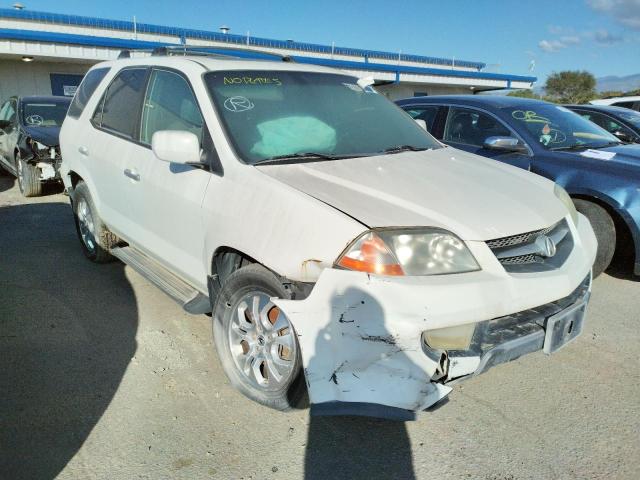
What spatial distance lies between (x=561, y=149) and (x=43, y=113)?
7.85m

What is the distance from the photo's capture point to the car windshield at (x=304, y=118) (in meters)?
2.91

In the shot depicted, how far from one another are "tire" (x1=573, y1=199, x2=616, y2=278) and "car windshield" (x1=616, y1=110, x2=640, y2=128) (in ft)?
13.2

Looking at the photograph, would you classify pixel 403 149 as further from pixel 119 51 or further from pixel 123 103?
pixel 119 51

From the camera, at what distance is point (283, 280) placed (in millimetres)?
2340

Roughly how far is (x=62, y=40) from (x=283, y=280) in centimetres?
1724

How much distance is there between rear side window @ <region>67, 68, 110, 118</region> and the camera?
14.5 ft

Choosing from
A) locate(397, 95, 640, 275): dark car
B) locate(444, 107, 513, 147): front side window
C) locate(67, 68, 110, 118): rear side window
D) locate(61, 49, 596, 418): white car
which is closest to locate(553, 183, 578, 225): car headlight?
locate(61, 49, 596, 418): white car

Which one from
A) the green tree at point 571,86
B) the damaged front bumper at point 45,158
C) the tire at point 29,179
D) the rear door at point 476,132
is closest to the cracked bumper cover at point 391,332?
the rear door at point 476,132

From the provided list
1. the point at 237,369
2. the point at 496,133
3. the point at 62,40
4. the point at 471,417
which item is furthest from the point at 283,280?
the point at 62,40

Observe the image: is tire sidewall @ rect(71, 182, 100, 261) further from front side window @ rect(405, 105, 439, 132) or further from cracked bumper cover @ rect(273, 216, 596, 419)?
front side window @ rect(405, 105, 439, 132)

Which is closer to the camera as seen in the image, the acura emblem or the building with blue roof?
the acura emblem

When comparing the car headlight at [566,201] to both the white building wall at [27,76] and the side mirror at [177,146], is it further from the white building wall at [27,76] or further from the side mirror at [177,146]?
the white building wall at [27,76]

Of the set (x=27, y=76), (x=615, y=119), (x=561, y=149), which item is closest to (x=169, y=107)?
(x=561, y=149)

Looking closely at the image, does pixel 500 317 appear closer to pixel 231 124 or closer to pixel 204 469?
pixel 204 469
